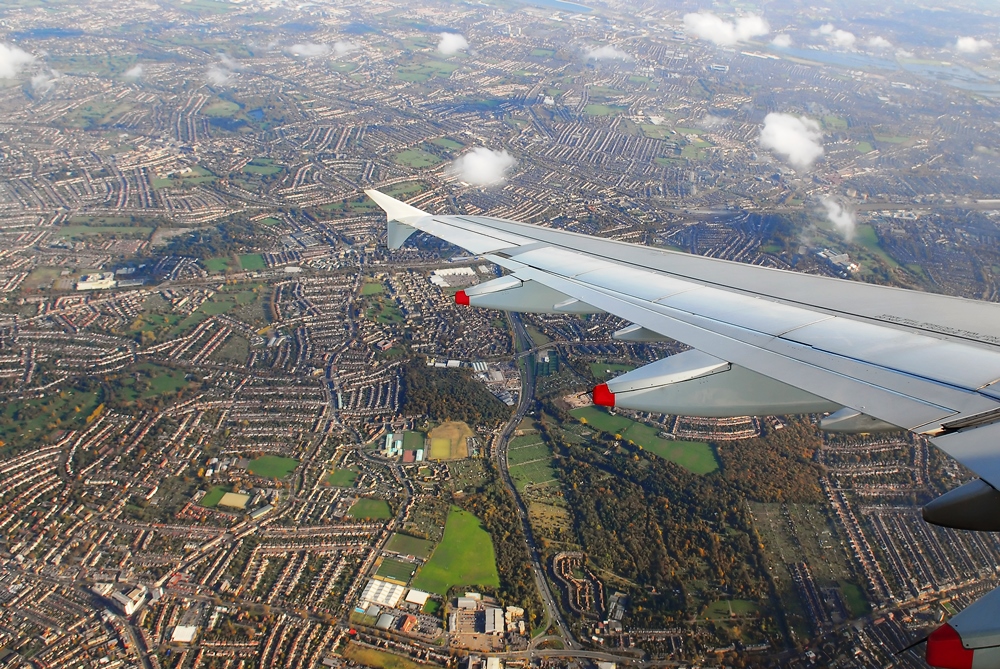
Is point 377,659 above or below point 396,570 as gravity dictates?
below

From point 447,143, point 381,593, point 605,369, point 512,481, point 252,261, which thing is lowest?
point 381,593

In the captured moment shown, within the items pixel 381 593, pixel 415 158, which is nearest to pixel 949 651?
pixel 381 593

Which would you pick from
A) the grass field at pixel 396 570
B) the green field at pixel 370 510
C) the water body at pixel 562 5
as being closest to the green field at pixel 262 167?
the green field at pixel 370 510

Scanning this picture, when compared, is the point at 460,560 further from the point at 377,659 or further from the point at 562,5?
the point at 562,5

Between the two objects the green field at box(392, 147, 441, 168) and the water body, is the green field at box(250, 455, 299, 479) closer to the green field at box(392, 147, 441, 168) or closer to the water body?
the green field at box(392, 147, 441, 168)

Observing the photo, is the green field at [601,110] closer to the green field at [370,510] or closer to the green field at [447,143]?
the green field at [447,143]

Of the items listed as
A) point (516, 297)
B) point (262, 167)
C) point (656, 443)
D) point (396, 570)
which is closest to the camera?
point (516, 297)

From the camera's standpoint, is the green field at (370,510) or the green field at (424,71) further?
the green field at (424,71)
